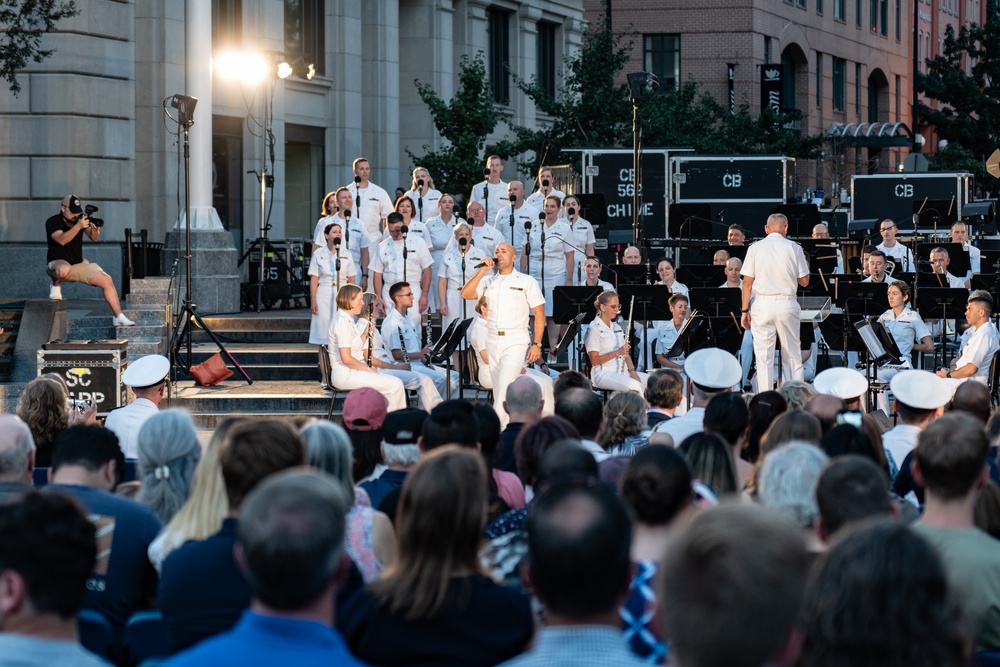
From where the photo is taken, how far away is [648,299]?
625 inches

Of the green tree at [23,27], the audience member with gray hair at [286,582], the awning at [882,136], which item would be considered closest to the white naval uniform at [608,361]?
the green tree at [23,27]

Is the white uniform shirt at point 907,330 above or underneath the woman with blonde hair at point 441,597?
above

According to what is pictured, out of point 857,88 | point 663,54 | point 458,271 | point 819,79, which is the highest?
point 857,88

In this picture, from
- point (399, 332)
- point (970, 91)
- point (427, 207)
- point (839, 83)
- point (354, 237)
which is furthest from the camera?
point (839, 83)

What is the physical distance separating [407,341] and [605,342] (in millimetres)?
2116

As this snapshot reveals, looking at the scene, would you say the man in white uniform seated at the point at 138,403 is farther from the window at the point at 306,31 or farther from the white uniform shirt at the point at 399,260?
the window at the point at 306,31

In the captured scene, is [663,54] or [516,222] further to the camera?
[663,54]

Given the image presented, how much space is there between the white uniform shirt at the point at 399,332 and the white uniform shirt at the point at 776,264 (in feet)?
12.2

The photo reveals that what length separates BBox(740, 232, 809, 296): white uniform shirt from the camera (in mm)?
15844

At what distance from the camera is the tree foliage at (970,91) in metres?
54.7

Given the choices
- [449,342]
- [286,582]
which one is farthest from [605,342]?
[286,582]

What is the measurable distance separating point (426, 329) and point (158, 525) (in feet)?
41.3

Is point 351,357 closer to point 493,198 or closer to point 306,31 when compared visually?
point 493,198

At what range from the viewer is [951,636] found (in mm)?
3092
